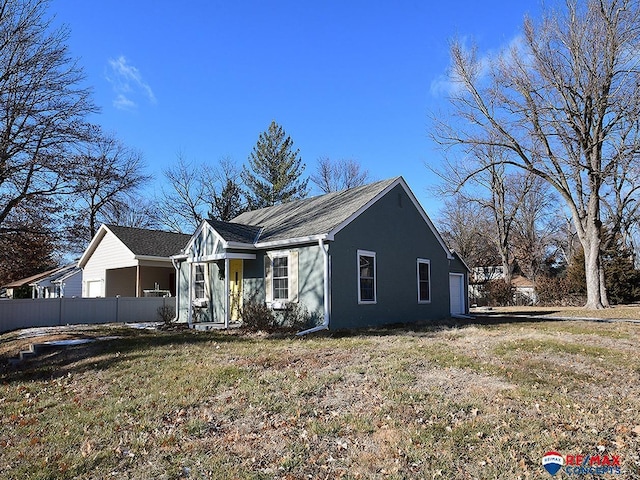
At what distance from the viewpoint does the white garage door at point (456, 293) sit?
19.8 metres

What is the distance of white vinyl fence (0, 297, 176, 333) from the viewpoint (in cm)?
1792

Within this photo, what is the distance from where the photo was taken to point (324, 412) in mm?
Result: 5785

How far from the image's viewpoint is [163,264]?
23188mm

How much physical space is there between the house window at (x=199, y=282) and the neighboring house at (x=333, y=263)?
4 cm

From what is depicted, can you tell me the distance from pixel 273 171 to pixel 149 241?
60.6 ft

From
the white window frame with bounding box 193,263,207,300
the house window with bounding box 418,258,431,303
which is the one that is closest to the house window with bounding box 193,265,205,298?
the white window frame with bounding box 193,263,207,300

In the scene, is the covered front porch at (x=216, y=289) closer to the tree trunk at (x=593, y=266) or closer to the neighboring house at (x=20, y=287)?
the tree trunk at (x=593, y=266)

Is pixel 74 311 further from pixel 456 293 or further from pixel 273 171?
pixel 273 171

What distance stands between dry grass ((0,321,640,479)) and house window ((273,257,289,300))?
450 cm

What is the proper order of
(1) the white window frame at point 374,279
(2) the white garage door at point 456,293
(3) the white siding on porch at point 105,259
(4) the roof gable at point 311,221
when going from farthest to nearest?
(3) the white siding on porch at point 105,259
(2) the white garage door at point 456,293
(1) the white window frame at point 374,279
(4) the roof gable at point 311,221

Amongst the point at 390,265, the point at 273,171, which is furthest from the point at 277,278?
the point at 273,171

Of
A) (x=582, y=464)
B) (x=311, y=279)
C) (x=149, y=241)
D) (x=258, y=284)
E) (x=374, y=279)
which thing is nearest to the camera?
(x=582, y=464)

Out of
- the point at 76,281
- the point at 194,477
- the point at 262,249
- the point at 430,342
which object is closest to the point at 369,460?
the point at 194,477

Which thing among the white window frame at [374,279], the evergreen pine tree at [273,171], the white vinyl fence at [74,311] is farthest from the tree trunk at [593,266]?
the evergreen pine tree at [273,171]
